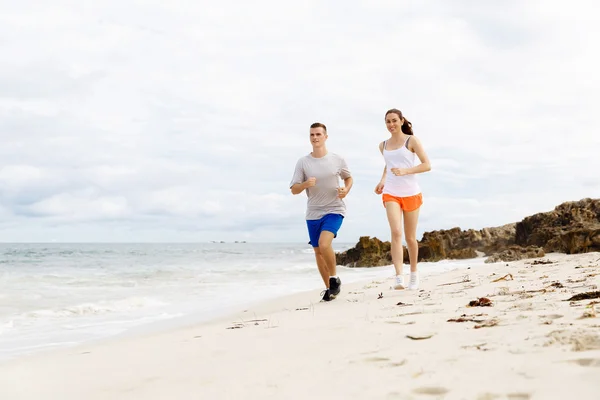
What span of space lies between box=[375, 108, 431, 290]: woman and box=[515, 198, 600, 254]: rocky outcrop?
18.9 ft

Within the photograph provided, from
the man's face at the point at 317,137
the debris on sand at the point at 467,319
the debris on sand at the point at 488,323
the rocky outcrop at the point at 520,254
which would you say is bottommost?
the debris on sand at the point at 488,323

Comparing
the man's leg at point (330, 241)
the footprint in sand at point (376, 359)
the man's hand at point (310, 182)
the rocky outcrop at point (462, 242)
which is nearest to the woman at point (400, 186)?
the man's leg at point (330, 241)

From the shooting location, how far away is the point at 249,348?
3.43 m

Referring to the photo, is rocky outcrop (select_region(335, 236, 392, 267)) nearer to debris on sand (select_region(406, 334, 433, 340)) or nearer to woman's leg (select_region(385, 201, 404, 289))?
woman's leg (select_region(385, 201, 404, 289))

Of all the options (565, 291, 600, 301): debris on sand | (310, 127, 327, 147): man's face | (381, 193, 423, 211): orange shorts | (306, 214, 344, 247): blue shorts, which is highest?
(310, 127, 327, 147): man's face

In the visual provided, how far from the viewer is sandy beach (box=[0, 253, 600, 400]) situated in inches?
88.3

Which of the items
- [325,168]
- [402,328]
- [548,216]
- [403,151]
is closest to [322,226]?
[325,168]

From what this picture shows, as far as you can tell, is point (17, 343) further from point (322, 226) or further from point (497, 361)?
point (497, 361)

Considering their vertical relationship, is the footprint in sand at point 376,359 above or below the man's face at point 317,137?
below

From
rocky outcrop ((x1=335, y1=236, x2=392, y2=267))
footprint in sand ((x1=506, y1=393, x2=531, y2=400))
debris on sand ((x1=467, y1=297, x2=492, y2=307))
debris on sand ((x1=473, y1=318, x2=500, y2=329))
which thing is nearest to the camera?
footprint in sand ((x1=506, y1=393, x2=531, y2=400))

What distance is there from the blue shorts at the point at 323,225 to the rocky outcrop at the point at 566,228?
6.52 meters

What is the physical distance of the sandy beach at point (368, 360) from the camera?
2242mm

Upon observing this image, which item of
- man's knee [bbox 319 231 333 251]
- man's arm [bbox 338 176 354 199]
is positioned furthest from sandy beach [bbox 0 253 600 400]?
man's arm [bbox 338 176 354 199]

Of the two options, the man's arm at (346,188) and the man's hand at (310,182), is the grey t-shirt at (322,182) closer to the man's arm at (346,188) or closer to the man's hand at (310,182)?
the man's arm at (346,188)
